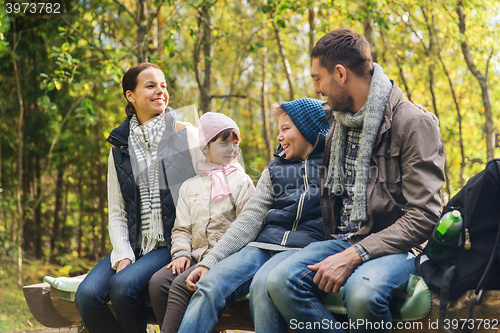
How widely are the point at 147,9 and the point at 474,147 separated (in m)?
6.48

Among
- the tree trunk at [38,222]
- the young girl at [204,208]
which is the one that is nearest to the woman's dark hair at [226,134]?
the young girl at [204,208]

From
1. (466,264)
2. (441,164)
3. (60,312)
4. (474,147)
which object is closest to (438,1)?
(474,147)

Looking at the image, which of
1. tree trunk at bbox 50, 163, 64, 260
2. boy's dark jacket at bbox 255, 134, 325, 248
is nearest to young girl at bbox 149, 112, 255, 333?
boy's dark jacket at bbox 255, 134, 325, 248

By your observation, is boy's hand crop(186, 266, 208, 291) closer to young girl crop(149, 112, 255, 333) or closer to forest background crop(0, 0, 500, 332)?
young girl crop(149, 112, 255, 333)

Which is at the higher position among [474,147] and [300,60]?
[300,60]

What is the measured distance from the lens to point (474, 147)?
7754mm

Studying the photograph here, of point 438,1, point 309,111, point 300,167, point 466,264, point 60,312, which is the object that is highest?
point 438,1

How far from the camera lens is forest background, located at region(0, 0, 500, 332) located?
5.04m

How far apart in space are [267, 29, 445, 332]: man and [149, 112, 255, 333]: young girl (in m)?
0.58

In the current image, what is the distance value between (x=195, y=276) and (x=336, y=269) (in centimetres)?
75

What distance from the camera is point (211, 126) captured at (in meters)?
2.54

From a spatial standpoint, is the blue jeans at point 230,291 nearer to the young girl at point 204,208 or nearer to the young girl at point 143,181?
the young girl at point 204,208

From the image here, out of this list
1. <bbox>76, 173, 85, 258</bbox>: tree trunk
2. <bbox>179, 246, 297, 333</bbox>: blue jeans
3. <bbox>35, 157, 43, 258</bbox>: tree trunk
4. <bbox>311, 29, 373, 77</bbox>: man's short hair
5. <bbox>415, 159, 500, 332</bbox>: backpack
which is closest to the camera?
<bbox>415, 159, 500, 332</bbox>: backpack

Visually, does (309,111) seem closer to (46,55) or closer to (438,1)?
(438,1)
